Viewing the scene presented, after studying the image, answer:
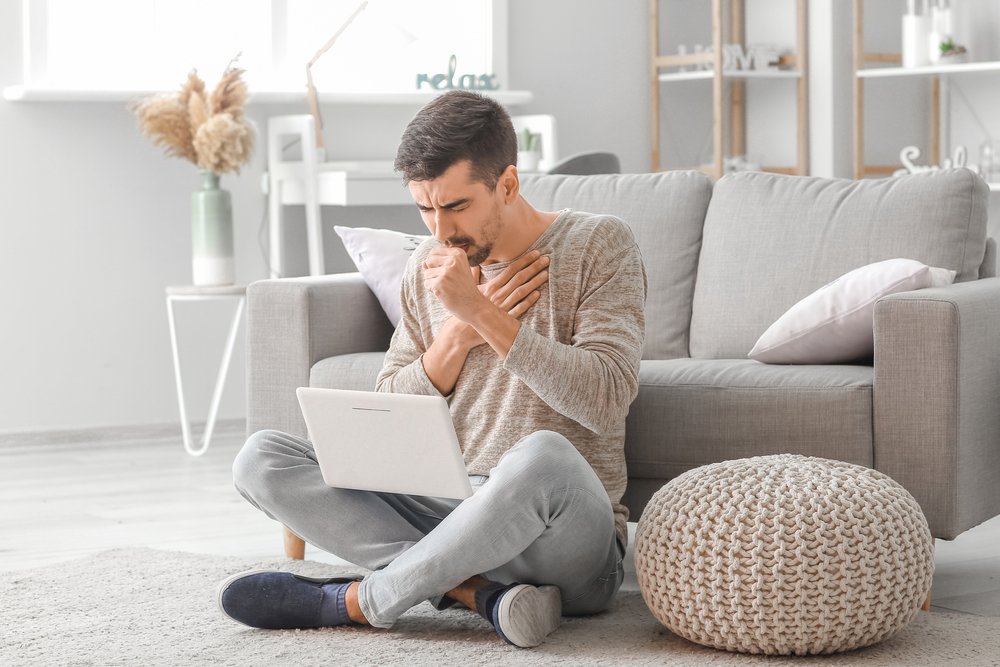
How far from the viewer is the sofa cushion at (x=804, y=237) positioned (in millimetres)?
2512

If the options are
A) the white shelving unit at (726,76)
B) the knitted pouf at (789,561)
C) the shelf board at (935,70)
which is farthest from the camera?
the white shelving unit at (726,76)

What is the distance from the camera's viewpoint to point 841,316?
7.52ft

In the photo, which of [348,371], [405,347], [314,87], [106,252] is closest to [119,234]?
[106,252]

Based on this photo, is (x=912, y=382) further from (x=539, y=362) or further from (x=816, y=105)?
(x=816, y=105)

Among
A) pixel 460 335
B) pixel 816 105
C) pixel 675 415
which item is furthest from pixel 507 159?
pixel 816 105

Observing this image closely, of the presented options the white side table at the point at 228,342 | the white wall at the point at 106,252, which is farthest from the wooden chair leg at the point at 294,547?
the white wall at the point at 106,252

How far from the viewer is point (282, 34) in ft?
14.5

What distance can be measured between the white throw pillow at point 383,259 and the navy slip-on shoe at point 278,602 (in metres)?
0.86

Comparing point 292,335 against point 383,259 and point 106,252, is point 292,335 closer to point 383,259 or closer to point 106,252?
point 383,259

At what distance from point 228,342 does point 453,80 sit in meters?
1.22

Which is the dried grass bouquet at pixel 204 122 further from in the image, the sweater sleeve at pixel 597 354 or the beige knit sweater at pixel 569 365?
the sweater sleeve at pixel 597 354

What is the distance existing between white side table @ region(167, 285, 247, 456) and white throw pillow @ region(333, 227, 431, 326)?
1.05 meters

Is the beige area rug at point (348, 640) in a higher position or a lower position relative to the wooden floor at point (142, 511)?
higher

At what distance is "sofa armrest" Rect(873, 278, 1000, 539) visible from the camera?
6.84 ft
